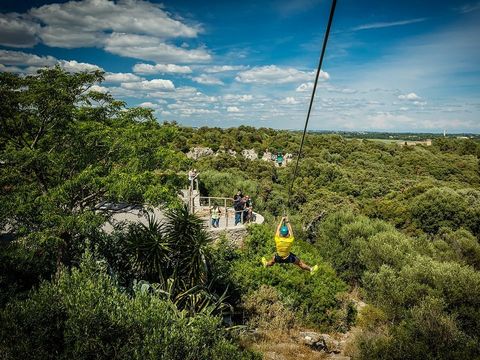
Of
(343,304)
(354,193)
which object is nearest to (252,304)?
(343,304)

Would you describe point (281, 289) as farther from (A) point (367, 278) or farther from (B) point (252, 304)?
(A) point (367, 278)

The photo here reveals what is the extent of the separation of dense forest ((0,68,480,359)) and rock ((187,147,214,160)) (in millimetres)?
32378

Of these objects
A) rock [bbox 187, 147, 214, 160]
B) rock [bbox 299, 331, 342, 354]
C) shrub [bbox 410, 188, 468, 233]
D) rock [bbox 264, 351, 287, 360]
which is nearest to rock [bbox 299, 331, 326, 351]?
rock [bbox 299, 331, 342, 354]

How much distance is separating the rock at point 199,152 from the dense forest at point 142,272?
1275 inches

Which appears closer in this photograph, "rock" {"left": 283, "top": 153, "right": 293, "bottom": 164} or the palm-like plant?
the palm-like plant

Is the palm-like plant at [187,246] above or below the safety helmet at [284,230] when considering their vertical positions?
below

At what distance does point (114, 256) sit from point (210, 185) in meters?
20.6

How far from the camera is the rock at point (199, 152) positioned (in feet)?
174

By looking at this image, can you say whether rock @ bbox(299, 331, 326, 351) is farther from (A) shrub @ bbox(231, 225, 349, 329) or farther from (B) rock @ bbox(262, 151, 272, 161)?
(B) rock @ bbox(262, 151, 272, 161)

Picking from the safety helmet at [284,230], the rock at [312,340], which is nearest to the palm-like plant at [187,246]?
the safety helmet at [284,230]

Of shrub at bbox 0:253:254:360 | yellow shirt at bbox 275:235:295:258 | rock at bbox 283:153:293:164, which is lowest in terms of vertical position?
shrub at bbox 0:253:254:360

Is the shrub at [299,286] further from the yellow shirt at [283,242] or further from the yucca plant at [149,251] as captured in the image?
the yellow shirt at [283,242]

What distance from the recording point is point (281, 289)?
18188 mm

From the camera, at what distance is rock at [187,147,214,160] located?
174 feet
